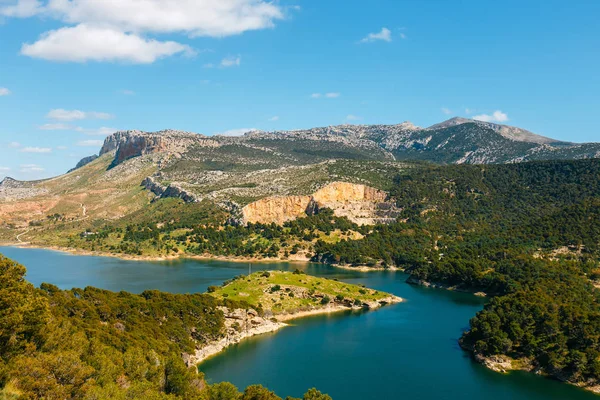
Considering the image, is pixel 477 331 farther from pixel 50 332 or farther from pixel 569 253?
pixel 569 253

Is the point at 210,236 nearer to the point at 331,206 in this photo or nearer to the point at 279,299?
the point at 331,206

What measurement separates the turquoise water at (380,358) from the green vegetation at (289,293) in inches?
148

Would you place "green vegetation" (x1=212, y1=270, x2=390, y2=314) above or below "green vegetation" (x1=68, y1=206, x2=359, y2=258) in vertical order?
below

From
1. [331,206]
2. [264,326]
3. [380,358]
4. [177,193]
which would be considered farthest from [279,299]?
[177,193]

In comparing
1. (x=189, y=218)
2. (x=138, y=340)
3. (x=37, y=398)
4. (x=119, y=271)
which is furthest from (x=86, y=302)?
(x=189, y=218)

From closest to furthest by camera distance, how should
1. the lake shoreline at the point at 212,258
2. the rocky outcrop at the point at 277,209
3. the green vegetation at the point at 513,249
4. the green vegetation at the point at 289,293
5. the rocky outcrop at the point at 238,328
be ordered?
the green vegetation at the point at 513,249 → the rocky outcrop at the point at 238,328 → the green vegetation at the point at 289,293 → the lake shoreline at the point at 212,258 → the rocky outcrop at the point at 277,209

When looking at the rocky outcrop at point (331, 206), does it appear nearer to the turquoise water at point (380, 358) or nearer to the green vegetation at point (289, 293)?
the turquoise water at point (380, 358)

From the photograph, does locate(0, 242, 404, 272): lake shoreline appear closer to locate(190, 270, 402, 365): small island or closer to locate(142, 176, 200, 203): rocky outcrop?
locate(190, 270, 402, 365): small island

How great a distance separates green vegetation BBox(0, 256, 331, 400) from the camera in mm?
26578

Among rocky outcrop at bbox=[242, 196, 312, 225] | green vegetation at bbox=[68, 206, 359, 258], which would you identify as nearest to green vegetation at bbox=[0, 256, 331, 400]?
green vegetation at bbox=[68, 206, 359, 258]

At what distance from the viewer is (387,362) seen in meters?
56.7

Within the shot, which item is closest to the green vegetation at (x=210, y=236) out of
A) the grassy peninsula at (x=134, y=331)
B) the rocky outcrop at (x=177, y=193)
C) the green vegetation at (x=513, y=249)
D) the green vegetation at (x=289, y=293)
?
the rocky outcrop at (x=177, y=193)

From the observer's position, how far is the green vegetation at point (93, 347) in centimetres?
2658

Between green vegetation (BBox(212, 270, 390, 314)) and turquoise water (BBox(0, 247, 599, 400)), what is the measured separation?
12.4 ft
